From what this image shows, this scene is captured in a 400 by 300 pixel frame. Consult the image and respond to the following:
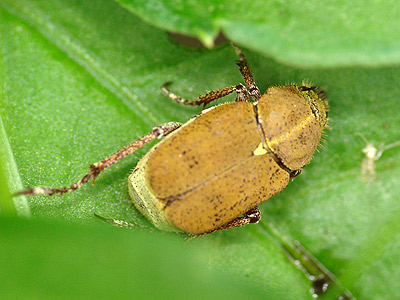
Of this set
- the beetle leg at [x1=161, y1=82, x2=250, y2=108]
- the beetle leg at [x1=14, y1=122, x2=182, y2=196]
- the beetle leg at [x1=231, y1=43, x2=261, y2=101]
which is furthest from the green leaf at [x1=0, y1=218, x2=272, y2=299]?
the beetle leg at [x1=231, y1=43, x2=261, y2=101]

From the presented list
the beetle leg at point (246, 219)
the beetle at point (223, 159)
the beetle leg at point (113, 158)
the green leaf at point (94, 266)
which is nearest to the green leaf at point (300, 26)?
the beetle at point (223, 159)

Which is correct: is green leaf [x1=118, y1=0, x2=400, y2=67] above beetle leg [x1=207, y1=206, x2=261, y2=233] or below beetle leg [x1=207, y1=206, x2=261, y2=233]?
above

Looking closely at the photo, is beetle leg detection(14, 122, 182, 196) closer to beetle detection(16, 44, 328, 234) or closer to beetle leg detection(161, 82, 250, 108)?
beetle detection(16, 44, 328, 234)

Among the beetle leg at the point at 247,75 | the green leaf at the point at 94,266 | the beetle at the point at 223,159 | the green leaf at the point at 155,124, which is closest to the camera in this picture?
the green leaf at the point at 94,266

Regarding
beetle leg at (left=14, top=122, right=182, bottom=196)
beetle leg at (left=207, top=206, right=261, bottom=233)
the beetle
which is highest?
beetle leg at (left=14, top=122, right=182, bottom=196)

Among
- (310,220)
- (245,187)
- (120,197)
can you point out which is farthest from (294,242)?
(120,197)

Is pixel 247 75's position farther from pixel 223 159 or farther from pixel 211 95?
pixel 223 159

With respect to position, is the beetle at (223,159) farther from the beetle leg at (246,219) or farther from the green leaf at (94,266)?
the green leaf at (94,266)
